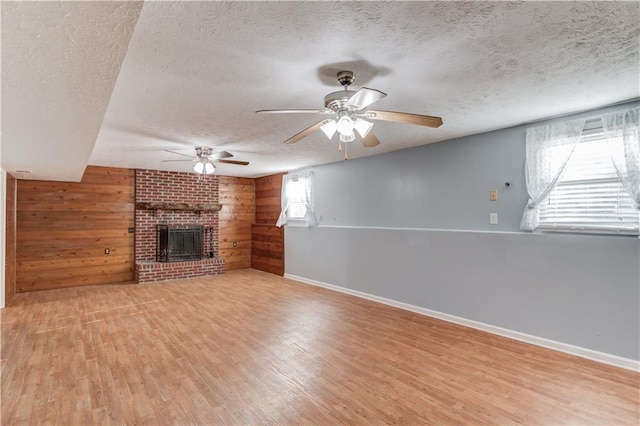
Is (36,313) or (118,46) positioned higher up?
(118,46)

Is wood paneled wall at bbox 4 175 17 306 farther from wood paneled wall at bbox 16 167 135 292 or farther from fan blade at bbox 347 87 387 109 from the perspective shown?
fan blade at bbox 347 87 387 109

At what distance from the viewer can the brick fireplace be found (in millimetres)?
6469

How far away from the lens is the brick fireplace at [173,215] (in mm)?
6469

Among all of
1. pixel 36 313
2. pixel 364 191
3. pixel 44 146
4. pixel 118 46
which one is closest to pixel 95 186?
pixel 36 313

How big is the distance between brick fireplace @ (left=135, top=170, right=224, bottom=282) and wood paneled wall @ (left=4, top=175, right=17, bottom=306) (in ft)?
Result: 5.77

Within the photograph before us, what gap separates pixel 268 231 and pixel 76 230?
3607 millimetres

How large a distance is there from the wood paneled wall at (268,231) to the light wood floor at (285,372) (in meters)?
2.86

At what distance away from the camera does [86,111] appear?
1.99m

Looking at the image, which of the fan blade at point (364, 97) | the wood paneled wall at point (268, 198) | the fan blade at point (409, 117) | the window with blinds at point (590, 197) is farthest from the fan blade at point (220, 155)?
the window with blinds at point (590, 197)

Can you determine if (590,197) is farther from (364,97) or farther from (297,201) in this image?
(297,201)

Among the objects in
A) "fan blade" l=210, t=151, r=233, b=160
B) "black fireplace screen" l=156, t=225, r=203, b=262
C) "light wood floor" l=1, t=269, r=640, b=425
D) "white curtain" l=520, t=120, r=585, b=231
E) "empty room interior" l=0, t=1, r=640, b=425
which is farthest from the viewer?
"black fireplace screen" l=156, t=225, r=203, b=262

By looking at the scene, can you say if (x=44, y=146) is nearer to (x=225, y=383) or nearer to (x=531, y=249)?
(x=225, y=383)

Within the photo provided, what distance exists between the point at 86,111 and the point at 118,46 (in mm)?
1018

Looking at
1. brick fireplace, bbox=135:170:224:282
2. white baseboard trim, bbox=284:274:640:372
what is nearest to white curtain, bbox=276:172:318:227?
brick fireplace, bbox=135:170:224:282
